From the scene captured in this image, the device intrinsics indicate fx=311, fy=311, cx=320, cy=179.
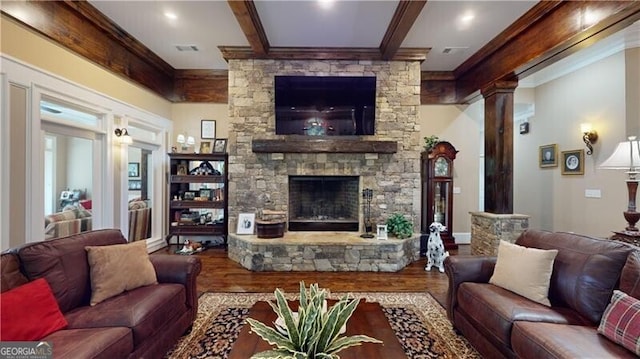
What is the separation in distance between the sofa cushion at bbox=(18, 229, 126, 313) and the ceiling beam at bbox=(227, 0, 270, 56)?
269cm

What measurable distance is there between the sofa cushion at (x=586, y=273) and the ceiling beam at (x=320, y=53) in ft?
11.6

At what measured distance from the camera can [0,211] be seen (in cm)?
283

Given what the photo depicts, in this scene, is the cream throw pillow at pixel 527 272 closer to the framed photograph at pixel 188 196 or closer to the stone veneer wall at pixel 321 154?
the stone veneer wall at pixel 321 154

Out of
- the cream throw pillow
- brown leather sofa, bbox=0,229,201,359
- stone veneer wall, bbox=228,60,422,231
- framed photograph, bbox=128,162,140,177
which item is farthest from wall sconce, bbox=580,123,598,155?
framed photograph, bbox=128,162,140,177

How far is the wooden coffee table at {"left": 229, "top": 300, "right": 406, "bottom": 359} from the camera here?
1.69 meters

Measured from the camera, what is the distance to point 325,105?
199 inches

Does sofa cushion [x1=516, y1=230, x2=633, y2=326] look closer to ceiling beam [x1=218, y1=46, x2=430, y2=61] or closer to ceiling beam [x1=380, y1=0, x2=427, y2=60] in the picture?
ceiling beam [x1=380, y1=0, x2=427, y2=60]

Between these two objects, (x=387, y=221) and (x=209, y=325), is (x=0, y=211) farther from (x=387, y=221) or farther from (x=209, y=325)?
(x=387, y=221)

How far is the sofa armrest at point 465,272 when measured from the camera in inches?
108

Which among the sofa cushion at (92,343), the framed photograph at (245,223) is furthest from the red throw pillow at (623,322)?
the framed photograph at (245,223)

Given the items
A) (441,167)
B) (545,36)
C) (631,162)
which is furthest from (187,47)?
(631,162)

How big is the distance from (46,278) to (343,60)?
4.56 meters

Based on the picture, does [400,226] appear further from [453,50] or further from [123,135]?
[123,135]

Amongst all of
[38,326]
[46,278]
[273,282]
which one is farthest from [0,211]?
[273,282]
